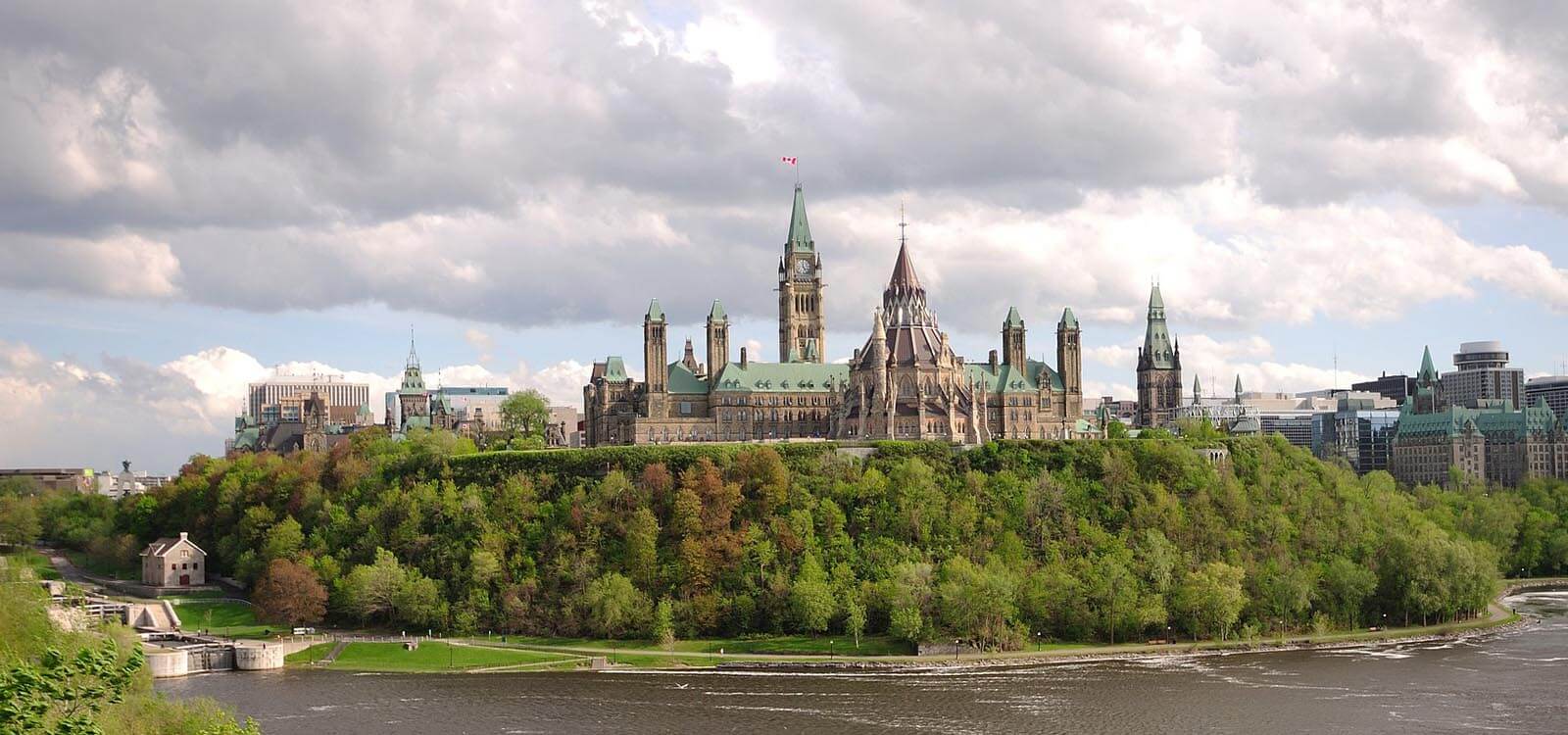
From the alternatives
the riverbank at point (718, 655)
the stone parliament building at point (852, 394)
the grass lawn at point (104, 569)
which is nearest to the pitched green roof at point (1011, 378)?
the stone parliament building at point (852, 394)

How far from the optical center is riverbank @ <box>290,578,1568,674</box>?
119875 mm

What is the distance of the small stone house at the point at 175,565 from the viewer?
6339 inches

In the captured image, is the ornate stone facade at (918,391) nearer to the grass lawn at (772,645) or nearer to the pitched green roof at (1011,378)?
the pitched green roof at (1011,378)

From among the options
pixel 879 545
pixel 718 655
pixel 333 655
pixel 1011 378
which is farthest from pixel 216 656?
pixel 1011 378

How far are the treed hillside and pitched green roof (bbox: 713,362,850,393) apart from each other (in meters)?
37.8

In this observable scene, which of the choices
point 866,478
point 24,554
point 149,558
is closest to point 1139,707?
point 866,478

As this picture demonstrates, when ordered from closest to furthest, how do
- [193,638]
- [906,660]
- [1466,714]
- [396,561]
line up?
[1466,714] < [906,660] < [193,638] < [396,561]

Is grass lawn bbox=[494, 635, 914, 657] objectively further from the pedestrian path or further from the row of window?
the row of window

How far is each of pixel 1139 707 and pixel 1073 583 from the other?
29456 mm

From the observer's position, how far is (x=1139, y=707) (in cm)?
9919

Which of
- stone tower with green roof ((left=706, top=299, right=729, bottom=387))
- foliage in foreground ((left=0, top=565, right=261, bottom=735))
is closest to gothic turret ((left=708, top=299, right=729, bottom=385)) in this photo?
stone tower with green roof ((left=706, top=299, right=729, bottom=387))

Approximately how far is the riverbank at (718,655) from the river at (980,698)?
10.3 feet

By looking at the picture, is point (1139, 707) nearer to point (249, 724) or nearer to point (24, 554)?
point (249, 724)

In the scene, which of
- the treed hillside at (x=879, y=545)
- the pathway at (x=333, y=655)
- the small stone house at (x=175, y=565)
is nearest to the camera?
the pathway at (x=333, y=655)
